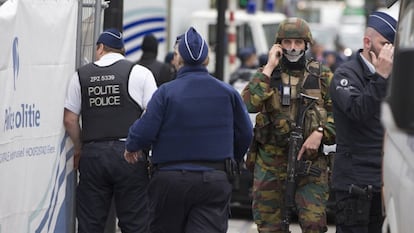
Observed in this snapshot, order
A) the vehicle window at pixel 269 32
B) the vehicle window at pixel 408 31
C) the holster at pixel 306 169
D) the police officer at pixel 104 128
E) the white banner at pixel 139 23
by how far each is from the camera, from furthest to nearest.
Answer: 1. the vehicle window at pixel 269 32
2. the white banner at pixel 139 23
3. the police officer at pixel 104 128
4. the holster at pixel 306 169
5. the vehicle window at pixel 408 31

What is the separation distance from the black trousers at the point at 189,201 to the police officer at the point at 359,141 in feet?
2.59

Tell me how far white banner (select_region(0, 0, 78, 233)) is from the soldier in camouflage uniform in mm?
1406

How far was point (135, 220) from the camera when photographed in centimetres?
838

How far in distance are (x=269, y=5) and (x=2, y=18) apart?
79.9ft

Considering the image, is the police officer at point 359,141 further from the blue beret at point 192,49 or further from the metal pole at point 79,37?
the metal pole at point 79,37

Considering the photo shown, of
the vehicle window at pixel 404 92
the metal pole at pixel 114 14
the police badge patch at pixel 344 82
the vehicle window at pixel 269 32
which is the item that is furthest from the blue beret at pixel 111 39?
the vehicle window at pixel 269 32

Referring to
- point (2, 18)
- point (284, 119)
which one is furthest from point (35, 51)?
point (284, 119)

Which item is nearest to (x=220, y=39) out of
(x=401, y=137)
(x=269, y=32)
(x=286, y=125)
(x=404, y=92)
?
(x=286, y=125)

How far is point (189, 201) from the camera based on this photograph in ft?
23.0

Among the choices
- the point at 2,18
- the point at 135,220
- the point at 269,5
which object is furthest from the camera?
the point at 269,5

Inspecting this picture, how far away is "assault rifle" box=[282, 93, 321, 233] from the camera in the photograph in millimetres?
7738

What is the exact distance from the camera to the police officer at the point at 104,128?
806 cm

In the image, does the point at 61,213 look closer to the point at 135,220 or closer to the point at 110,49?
the point at 135,220

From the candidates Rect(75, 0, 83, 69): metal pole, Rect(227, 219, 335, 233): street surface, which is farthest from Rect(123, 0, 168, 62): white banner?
Rect(75, 0, 83, 69): metal pole
